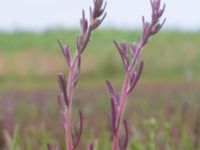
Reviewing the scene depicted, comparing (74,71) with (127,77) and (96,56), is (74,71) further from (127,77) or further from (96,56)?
(96,56)

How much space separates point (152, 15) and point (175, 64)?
26.8 meters

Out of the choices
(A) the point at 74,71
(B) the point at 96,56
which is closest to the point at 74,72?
(A) the point at 74,71

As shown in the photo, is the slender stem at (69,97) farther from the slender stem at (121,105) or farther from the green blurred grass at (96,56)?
the green blurred grass at (96,56)

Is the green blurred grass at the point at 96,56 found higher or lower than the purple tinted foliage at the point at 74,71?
lower

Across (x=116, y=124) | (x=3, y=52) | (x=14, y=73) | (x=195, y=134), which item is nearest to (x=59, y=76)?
(x=116, y=124)

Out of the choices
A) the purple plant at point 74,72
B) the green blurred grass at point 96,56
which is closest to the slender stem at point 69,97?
the purple plant at point 74,72

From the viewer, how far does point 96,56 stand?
29688 millimetres

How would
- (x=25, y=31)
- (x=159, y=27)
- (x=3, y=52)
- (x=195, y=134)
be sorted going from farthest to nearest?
(x=25, y=31) < (x=3, y=52) < (x=195, y=134) < (x=159, y=27)

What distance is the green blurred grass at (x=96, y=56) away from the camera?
2734 centimetres

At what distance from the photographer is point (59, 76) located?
137 cm

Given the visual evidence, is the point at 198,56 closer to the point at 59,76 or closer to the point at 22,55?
the point at 22,55

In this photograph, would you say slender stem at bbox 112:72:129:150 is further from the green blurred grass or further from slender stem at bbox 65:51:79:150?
the green blurred grass

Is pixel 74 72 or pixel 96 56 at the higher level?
pixel 74 72

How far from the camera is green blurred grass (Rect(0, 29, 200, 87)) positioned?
27342mm
